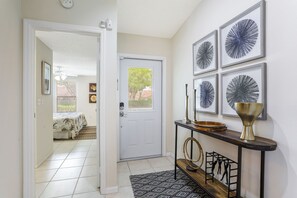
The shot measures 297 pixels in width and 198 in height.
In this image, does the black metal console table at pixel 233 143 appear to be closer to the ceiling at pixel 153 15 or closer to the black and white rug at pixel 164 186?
the black and white rug at pixel 164 186

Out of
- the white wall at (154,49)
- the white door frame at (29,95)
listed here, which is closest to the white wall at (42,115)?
the white door frame at (29,95)

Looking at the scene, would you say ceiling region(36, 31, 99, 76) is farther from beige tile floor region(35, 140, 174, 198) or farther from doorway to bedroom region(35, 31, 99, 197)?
beige tile floor region(35, 140, 174, 198)

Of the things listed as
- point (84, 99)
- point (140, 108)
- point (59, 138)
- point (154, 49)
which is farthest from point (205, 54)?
point (84, 99)

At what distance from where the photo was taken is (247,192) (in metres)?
1.61

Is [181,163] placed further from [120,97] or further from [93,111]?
[93,111]

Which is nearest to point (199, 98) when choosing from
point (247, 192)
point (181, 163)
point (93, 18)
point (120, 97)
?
point (181, 163)

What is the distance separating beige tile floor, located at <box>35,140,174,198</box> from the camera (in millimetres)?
2084

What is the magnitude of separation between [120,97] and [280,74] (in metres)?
2.47

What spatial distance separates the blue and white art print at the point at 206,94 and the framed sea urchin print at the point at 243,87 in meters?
0.14

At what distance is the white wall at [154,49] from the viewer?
10.0 ft

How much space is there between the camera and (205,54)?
7.34 feet

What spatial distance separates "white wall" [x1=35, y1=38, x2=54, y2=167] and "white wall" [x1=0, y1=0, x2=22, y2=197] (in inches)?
48.5

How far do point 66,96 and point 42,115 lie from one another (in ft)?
14.9

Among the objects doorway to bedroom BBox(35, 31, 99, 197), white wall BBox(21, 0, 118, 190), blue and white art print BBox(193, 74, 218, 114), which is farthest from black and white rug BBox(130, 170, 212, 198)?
blue and white art print BBox(193, 74, 218, 114)
